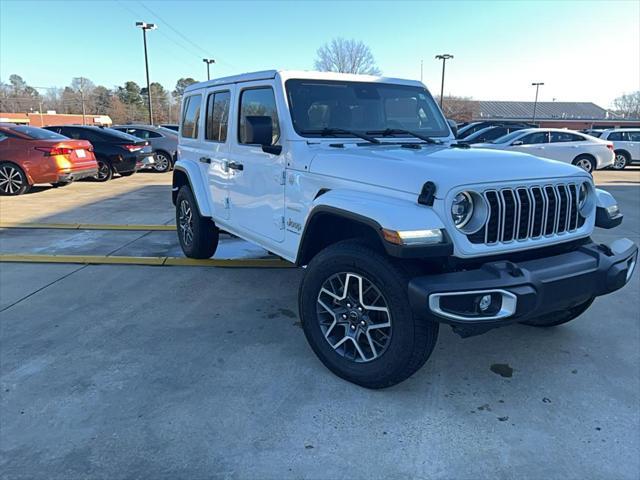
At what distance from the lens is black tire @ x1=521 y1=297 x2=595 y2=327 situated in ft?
12.3

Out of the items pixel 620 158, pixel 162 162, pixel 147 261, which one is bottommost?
pixel 147 261

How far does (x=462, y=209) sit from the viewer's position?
277cm

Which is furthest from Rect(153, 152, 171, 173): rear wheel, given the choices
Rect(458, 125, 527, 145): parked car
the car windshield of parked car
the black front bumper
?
the black front bumper

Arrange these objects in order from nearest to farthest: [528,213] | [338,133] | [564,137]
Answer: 1. [528,213]
2. [338,133]
3. [564,137]

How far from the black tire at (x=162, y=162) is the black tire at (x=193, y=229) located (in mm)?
10744

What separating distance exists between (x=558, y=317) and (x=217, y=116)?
12.0 ft

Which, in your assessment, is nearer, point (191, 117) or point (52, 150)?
point (191, 117)

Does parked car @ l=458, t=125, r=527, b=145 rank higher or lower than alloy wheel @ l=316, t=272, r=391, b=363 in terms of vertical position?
higher

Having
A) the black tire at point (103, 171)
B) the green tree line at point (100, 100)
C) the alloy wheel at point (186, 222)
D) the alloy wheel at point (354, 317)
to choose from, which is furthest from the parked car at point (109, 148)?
the green tree line at point (100, 100)

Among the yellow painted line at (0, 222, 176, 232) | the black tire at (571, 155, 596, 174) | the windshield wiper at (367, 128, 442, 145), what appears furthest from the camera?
the black tire at (571, 155, 596, 174)

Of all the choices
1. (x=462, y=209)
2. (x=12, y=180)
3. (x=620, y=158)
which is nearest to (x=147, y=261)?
(x=462, y=209)

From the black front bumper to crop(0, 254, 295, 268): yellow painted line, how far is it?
3.24 metres

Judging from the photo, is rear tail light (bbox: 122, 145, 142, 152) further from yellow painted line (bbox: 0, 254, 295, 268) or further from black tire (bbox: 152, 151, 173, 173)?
yellow painted line (bbox: 0, 254, 295, 268)

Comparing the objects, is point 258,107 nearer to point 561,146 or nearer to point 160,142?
point 160,142
